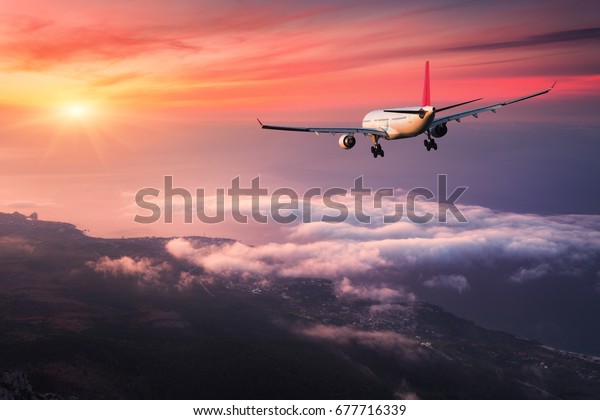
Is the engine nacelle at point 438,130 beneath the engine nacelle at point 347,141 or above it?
above

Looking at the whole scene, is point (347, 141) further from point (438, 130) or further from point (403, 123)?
point (438, 130)

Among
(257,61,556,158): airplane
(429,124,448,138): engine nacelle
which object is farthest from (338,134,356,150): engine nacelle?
(429,124,448,138): engine nacelle

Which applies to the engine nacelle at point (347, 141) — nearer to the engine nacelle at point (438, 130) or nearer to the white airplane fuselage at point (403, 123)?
the white airplane fuselage at point (403, 123)

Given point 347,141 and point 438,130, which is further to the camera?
point 347,141

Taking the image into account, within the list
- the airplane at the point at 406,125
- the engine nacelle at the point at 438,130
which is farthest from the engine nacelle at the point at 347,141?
the engine nacelle at the point at 438,130

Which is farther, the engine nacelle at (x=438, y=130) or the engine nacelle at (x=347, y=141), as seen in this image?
the engine nacelle at (x=347, y=141)
